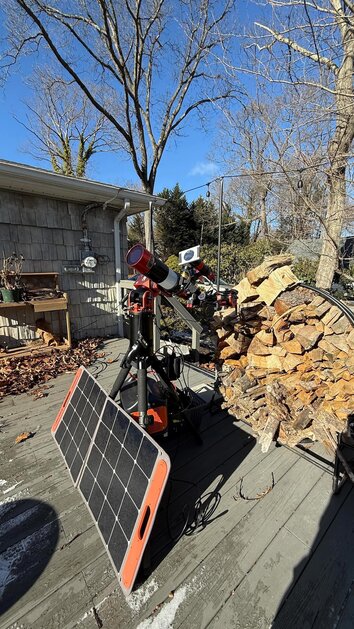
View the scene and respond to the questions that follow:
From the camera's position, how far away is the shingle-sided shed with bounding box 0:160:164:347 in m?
4.25

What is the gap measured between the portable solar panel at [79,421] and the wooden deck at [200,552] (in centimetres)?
17

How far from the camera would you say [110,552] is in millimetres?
1449

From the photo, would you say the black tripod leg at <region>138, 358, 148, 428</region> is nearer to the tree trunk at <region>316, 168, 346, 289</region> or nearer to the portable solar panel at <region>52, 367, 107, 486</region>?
the portable solar panel at <region>52, 367, 107, 486</region>

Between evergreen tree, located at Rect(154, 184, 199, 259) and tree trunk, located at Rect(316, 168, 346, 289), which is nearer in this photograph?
tree trunk, located at Rect(316, 168, 346, 289)

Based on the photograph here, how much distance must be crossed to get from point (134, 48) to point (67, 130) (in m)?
7.58

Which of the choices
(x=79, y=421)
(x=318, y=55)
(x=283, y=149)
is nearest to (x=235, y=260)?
(x=283, y=149)

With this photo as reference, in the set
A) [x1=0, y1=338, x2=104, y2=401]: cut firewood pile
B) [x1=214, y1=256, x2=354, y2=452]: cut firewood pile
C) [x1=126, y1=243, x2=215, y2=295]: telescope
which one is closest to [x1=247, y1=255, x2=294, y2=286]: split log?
[x1=214, y1=256, x2=354, y2=452]: cut firewood pile

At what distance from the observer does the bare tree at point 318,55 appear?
3.06 meters

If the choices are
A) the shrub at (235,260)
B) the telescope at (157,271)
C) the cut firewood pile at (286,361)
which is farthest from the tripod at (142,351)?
the shrub at (235,260)

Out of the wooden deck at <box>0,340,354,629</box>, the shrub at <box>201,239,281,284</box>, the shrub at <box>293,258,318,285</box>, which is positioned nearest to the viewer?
the wooden deck at <box>0,340,354,629</box>

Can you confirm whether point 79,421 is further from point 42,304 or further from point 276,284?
point 42,304

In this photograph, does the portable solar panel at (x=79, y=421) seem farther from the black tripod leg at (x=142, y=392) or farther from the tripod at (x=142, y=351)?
the black tripod leg at (x=142, y=392)

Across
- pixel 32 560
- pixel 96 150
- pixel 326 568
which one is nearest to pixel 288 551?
pixel 326 568

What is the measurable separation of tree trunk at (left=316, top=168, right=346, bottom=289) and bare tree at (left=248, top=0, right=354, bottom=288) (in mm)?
23
